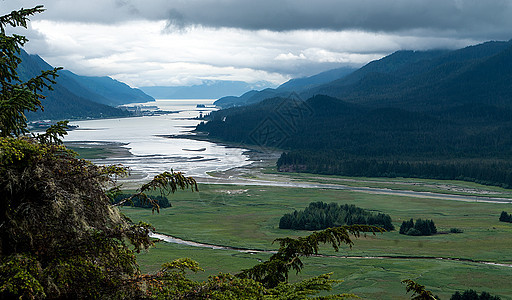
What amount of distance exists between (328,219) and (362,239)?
1087 centimetres

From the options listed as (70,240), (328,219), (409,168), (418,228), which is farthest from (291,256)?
(409,168)

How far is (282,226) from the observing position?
8706cm

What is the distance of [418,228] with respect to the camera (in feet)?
267

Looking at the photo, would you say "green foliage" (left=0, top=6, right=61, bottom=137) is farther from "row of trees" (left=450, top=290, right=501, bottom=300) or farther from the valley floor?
"row of trees" (left=450, top=290, right=501, bottom=300)

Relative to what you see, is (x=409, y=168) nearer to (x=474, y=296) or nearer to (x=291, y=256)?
(x=474, y=296)

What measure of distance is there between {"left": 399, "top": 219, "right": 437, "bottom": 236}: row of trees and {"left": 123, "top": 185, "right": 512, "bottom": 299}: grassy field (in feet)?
5.89

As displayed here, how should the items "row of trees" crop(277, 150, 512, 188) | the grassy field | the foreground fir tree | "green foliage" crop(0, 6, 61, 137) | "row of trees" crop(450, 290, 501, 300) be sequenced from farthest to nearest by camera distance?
1. "row of trees" crop(277, 150, 512, 188)
2. the grassy field
3. "row of trees" crop(450, 290, 501, 300)
4. "green foliage" crop(0, 6, 61, 137)
5. the foreground fir tree

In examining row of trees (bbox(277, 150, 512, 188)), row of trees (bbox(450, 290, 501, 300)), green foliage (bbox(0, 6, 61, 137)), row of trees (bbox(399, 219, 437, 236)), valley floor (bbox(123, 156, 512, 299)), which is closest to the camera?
green foliage (bbox(0, 6, 61, 137))

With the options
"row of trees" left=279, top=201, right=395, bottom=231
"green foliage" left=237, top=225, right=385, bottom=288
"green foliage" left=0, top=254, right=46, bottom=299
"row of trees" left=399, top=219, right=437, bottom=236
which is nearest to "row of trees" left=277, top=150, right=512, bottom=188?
"row of trees" left=399, top=219, right=437, bottom=236

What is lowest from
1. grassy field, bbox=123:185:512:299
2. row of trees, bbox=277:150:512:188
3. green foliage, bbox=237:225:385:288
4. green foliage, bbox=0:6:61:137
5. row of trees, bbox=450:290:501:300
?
grassy field, bbox=123:185:512:299

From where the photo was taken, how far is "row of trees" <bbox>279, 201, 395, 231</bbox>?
85.1 metres

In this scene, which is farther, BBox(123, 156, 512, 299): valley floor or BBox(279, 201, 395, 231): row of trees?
BBox(279, 201, 395, 231): row of trees

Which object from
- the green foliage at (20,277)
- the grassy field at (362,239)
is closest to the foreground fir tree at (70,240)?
the green foliage at (20,277)

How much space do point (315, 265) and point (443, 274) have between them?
13.8 metres
